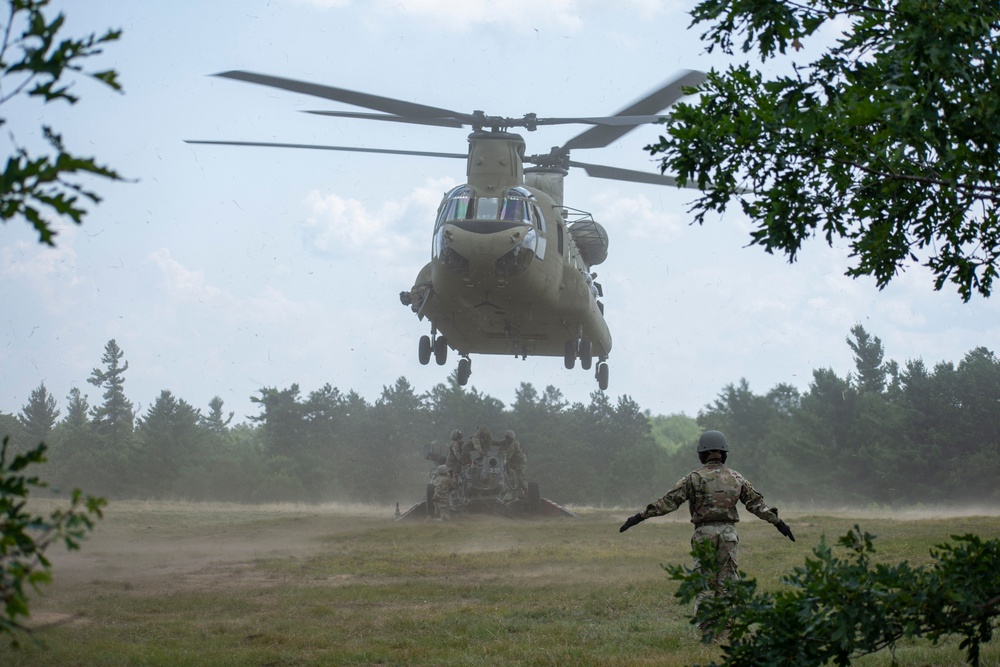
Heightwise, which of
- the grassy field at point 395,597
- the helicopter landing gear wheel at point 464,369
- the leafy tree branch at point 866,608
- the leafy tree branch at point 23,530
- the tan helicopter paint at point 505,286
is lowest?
the grassy field at point 395,597

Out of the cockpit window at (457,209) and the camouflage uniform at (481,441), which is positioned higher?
the cockpit window at (457,209)

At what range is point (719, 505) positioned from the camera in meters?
7.88

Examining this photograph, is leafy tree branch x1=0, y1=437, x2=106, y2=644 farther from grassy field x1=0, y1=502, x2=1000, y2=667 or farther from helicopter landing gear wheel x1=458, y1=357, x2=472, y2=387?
helicopter landing gear wheel x1=458, y1=357, x2=472, y2=387

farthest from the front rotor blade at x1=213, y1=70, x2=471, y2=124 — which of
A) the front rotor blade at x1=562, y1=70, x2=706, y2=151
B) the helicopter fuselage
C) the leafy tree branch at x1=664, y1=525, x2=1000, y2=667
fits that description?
the leafy tree branch at x1=664, y1=525, x2=1000, y2=667

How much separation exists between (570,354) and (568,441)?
1291 inches

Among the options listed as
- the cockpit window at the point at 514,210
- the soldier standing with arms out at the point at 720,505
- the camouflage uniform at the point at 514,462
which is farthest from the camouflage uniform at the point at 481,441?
the soldier standing with arms out at the point at 720,505

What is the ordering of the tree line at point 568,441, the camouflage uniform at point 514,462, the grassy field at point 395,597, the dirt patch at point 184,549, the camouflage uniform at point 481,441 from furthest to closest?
1. the tree line at point 568,441
2. the camouflage uniform at point 514,462
3. the camouflage uniform at point 481,441
4. the dirt patch at point 184,549
5. the grassy field at point 395,597

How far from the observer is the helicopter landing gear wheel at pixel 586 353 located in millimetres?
21234

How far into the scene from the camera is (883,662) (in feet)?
22.7

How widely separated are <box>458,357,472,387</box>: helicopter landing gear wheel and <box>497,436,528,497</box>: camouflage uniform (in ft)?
14.2

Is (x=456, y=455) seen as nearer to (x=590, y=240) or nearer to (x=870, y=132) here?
(x=590, y=240)

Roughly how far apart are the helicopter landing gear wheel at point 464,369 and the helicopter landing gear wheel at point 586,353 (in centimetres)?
224

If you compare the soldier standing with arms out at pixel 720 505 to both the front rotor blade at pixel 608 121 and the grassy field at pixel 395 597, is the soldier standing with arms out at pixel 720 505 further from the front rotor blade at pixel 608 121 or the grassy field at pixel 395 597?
the front rotor blade at pixel 608 121

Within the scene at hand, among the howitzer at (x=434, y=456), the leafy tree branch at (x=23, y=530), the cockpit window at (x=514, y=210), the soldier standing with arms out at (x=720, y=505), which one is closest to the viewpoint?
the leafy tree branch at (x=23, y=530)
